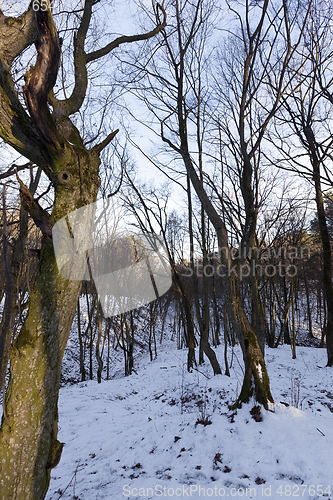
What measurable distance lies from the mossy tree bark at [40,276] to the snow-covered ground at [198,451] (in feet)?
5.69

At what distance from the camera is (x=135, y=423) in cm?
497

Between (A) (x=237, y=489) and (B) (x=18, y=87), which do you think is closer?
(A) (x=237, y=489)

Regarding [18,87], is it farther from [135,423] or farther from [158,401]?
[158,401]

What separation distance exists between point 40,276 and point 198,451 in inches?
130

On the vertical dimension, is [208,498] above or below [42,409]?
below

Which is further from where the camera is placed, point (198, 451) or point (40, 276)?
point (198, 451)

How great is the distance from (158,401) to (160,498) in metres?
4.05

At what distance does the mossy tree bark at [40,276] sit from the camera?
164 centimetres

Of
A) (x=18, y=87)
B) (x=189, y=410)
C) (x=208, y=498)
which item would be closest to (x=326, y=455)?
(x=208, y=498)

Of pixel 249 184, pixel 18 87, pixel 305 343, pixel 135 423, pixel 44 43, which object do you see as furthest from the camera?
pixel 305 343

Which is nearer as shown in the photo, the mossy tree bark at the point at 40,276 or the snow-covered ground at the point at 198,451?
the mossy tree bark at the point at 40,276

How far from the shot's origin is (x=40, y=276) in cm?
193

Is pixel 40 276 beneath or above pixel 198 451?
above

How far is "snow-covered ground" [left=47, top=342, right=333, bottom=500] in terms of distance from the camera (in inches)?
106
